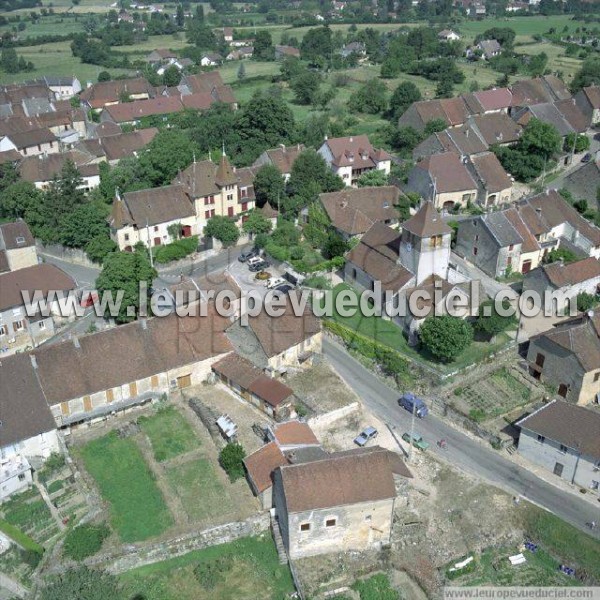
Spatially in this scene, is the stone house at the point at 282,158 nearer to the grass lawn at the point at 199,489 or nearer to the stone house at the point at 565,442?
the grass lawn at the point at 199,489

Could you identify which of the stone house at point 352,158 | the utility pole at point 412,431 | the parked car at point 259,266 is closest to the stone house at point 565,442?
the utility pole at point 412,431

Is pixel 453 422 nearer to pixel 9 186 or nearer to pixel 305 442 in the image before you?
pixel 305 442

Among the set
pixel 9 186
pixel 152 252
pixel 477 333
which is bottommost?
pixel 477 333

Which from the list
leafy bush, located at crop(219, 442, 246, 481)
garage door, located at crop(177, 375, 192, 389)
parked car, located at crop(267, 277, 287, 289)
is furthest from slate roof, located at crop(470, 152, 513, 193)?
leafy bush, located at crop(219, 442, 246, 481)

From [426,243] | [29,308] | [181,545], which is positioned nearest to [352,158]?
[426,243]

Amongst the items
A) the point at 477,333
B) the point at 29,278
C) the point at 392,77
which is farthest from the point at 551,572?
the point at 392,77

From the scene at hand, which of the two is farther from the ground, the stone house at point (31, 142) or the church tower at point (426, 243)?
the stone house at point (31, 142)
